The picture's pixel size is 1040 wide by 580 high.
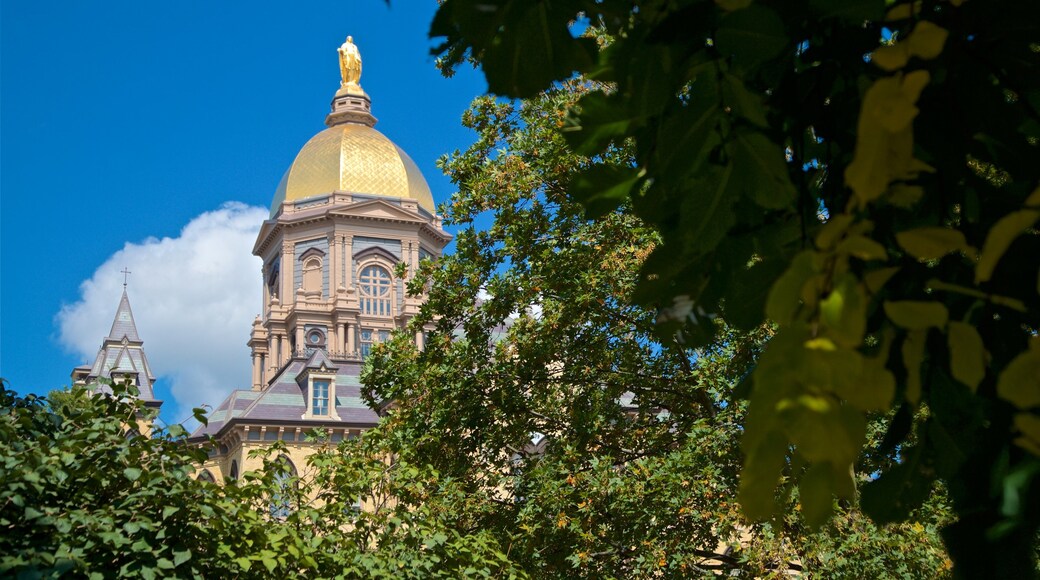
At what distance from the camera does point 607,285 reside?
55.3ft

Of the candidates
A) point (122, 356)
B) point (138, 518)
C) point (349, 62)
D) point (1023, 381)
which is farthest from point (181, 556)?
point (349, 62)

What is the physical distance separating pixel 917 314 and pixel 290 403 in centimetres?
6192

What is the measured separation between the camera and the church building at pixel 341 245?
7769cm

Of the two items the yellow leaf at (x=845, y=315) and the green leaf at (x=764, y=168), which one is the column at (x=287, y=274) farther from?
the yellow leaf at (x=845, y=315)

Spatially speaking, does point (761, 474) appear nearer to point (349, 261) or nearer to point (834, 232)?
point (834, 232)

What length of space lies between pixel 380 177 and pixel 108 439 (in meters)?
76.5

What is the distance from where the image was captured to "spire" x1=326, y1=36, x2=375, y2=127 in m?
92.8

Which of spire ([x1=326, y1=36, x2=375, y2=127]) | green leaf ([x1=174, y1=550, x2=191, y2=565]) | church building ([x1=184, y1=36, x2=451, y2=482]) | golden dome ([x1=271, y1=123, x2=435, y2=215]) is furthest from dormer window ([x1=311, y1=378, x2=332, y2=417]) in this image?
green leaf ([x1=174, y1=550, x2=191, y2=565])

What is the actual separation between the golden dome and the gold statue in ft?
20.2

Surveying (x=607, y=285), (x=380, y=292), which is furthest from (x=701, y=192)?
(x=380, y=292)

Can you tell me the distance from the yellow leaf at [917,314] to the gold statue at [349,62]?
9305cm

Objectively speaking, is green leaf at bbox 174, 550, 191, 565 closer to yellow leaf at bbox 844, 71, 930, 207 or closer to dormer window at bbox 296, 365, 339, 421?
yellow leaf at bbox 844, 71, 930, 207

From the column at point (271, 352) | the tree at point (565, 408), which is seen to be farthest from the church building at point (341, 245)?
the tree at point (565, 408)

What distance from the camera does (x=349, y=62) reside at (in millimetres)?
92500
